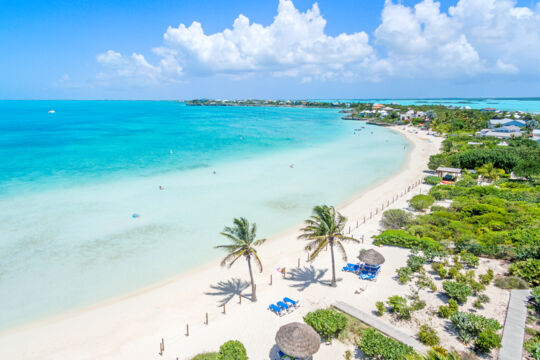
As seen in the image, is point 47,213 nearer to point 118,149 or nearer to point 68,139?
point 118,149

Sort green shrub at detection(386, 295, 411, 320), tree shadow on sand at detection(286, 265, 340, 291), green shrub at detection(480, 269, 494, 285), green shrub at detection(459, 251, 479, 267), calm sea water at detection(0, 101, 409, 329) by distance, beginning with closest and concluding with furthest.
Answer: green shrub at detection(386, 295, 411, 320) → green shrub at detection(480, 269, 494, 285) → green shrub at detection(459, 251, 479, 267) → tree shadow on sand at detection(286, 265, 340, 291) → calm sea water at detection(0, 101, 409, 329)

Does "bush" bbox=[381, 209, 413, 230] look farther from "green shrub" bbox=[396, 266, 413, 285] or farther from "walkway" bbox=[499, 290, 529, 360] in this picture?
"walkway" bbox=[499, 290, 529, 360]

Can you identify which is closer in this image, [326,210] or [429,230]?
[326,210]

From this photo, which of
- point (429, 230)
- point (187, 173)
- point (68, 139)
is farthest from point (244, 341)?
point (68, 139)

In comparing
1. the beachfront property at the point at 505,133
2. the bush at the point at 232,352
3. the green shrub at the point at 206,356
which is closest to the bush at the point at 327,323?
the bush at the point at 232,352

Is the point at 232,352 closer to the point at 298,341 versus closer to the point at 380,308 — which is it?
the point at 298,341

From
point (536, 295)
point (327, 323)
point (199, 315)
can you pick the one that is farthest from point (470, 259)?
point (199, 315)

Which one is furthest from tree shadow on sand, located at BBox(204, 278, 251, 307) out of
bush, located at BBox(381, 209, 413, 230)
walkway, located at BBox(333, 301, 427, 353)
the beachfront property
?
the beachfront property
